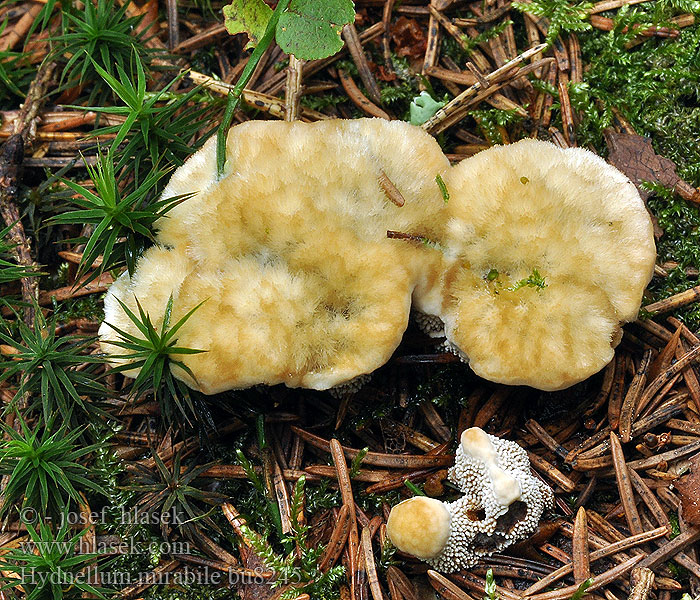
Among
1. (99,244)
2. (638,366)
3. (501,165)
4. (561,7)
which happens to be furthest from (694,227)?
(99,244)

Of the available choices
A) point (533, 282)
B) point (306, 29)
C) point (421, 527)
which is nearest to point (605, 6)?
point (306, 29)

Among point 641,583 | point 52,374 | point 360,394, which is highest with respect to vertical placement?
point 52,374

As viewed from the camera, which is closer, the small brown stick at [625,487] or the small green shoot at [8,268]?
the small brown stick at [625,487]

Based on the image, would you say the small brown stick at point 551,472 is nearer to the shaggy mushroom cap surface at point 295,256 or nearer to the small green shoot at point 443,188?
the shaggy mushroom cap surface at point 295,256

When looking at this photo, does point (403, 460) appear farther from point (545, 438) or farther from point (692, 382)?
point (692, 382)

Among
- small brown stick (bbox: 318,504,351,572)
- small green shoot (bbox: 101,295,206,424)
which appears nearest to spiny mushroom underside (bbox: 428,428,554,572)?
small brown stick (bbox: 318,504,351,572)

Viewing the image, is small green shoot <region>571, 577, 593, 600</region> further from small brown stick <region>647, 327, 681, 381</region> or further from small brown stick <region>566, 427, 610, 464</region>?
small brown stick <region>647, 327, 681, 381</region>

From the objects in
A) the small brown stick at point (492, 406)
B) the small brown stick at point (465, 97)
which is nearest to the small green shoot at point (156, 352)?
the small brown stick at point (492, 406)
